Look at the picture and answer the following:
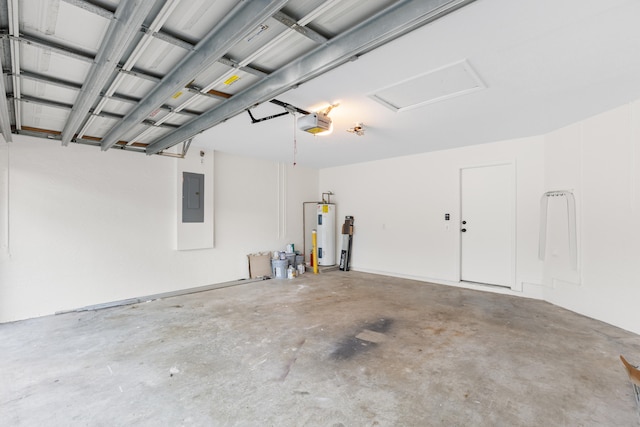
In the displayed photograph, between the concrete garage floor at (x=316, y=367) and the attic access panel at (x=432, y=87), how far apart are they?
2.57 m

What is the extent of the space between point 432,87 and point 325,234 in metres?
4.54

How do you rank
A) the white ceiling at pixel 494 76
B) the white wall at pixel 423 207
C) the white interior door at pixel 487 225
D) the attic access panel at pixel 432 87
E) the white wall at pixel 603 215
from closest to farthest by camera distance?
the white ceiling at pixel 494 76, the attic access panel at pixel 432 87, the white wall at pixel 603 215, the white wall at pixel 423 207, the white interior door at pixel 487 225

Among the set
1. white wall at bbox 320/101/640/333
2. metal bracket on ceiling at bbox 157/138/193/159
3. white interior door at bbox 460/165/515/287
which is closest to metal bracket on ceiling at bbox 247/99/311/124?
metal bracket on ceiling at bbox 157/138/193/159

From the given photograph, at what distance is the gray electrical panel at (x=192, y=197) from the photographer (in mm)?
4961

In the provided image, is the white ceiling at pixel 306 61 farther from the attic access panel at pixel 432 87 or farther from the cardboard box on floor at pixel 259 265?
the cardboard box on floor at pixel 259 265

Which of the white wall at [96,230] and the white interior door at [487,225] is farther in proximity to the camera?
the white interior door at [487,225]

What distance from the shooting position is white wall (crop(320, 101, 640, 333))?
3.31m

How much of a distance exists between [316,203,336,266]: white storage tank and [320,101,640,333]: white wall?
1.65 ft

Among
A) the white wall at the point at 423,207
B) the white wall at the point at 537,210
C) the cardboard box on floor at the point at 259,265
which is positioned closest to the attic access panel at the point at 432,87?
the white wall at the point at 537,210

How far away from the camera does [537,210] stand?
4512 mm

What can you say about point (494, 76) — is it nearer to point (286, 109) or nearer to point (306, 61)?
point (306, 61)

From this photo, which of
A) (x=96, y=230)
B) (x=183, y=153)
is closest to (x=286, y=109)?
(x=183, y=153)

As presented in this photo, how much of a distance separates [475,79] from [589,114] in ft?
7.13

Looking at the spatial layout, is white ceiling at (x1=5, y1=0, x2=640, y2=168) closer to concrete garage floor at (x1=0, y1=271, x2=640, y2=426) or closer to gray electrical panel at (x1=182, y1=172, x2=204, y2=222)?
gray electrical panel at (x1=182, y1=172, x2=204, y2=222)
